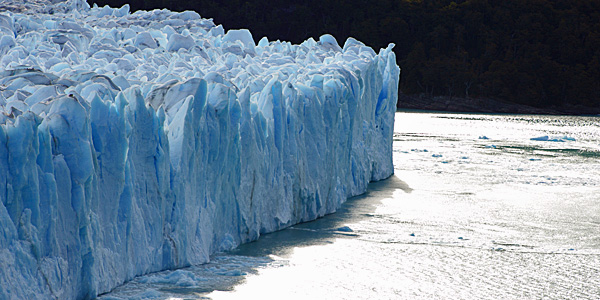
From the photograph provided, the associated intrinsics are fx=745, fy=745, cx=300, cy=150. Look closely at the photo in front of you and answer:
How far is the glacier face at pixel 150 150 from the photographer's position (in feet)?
13.7

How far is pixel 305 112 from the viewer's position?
8047mm

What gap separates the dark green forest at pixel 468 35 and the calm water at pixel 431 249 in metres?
29.1

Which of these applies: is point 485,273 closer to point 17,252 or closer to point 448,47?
point 17,252

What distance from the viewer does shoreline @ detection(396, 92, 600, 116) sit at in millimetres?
40781

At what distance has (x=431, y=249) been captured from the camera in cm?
719

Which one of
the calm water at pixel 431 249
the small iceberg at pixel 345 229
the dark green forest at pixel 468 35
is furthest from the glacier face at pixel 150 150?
the dark green forest at pixel 468 35

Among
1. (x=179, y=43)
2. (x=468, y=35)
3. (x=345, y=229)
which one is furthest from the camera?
(x=468, y=35)

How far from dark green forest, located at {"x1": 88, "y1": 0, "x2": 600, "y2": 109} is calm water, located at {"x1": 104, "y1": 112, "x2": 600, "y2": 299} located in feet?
95.6

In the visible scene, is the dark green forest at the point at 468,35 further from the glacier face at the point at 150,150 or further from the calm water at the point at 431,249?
the glacier face at the point at 150,150

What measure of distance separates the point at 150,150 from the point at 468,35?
40728 millimetres

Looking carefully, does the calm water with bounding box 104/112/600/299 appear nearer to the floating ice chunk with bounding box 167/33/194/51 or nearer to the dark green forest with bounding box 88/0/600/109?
the floating ice chunk with bounding box 167/33/194/51

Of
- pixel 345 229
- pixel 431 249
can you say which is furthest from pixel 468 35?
pixel 431 249

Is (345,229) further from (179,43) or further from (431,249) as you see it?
(179,43)

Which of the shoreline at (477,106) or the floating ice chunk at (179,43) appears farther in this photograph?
the shoreline at (477,106)
